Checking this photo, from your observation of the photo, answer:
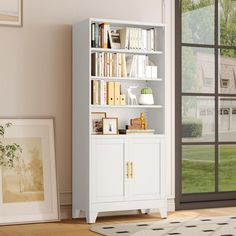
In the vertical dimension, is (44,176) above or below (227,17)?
below

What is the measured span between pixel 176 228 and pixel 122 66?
166cm

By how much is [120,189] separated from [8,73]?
1.52 metres

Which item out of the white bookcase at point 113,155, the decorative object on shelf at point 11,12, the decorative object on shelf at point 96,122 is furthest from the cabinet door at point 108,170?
the decorative object on shelf at point 11,12

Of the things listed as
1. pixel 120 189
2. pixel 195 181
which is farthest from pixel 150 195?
pixel 195 181

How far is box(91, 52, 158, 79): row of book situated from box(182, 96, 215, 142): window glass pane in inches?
30.7

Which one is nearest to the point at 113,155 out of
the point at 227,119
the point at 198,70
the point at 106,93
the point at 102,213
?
the point at 106,93

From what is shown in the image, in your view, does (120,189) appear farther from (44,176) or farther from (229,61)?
(229,61)

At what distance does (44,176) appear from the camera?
21.0 ft

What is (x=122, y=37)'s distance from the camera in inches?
261

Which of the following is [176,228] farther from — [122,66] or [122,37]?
[122,37]

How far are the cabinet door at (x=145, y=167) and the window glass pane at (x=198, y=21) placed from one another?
1.41 m


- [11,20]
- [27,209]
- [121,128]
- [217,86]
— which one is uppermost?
[11,20]

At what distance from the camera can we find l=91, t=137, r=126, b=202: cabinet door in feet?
20.6

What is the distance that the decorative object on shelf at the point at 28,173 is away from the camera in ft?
20.4
